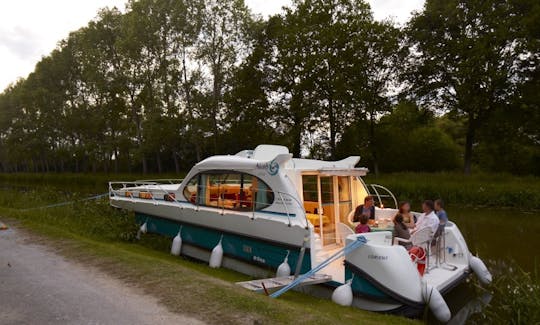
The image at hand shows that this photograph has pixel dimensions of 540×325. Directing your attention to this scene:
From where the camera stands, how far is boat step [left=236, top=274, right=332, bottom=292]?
618cm

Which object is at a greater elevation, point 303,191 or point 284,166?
point 284,166

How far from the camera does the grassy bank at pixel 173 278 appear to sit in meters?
4.78

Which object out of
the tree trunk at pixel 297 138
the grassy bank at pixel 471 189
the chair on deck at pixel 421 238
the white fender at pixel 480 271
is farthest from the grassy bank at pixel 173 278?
the tree trunk at pixel 297 138

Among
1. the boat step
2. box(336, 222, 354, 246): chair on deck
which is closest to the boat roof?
box(336, 222, 354, 246): chair on deck

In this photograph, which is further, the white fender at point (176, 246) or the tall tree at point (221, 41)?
the tall tree at point (221, 41)

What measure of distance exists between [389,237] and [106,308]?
4.44 metres

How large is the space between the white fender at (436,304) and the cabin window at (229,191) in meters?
3.25

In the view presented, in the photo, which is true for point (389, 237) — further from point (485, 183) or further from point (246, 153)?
point (485, 183)

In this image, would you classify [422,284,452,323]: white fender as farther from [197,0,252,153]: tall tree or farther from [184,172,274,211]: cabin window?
[197,0,252,153]: tall tree

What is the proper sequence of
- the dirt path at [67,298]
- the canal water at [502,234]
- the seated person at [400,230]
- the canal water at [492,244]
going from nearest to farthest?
the dirt path at [67,298], the canal water at [492,244], the seated person at [400,230], the canal water at [502,234]

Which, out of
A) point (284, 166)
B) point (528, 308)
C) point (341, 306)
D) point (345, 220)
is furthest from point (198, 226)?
point (528, 308)

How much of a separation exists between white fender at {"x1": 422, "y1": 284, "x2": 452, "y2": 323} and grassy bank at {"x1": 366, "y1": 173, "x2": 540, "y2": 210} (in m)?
13.0

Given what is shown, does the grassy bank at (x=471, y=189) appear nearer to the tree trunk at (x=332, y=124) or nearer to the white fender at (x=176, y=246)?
the tree trunk at (x=332, y=124)

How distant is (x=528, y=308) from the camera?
4.93 meters
